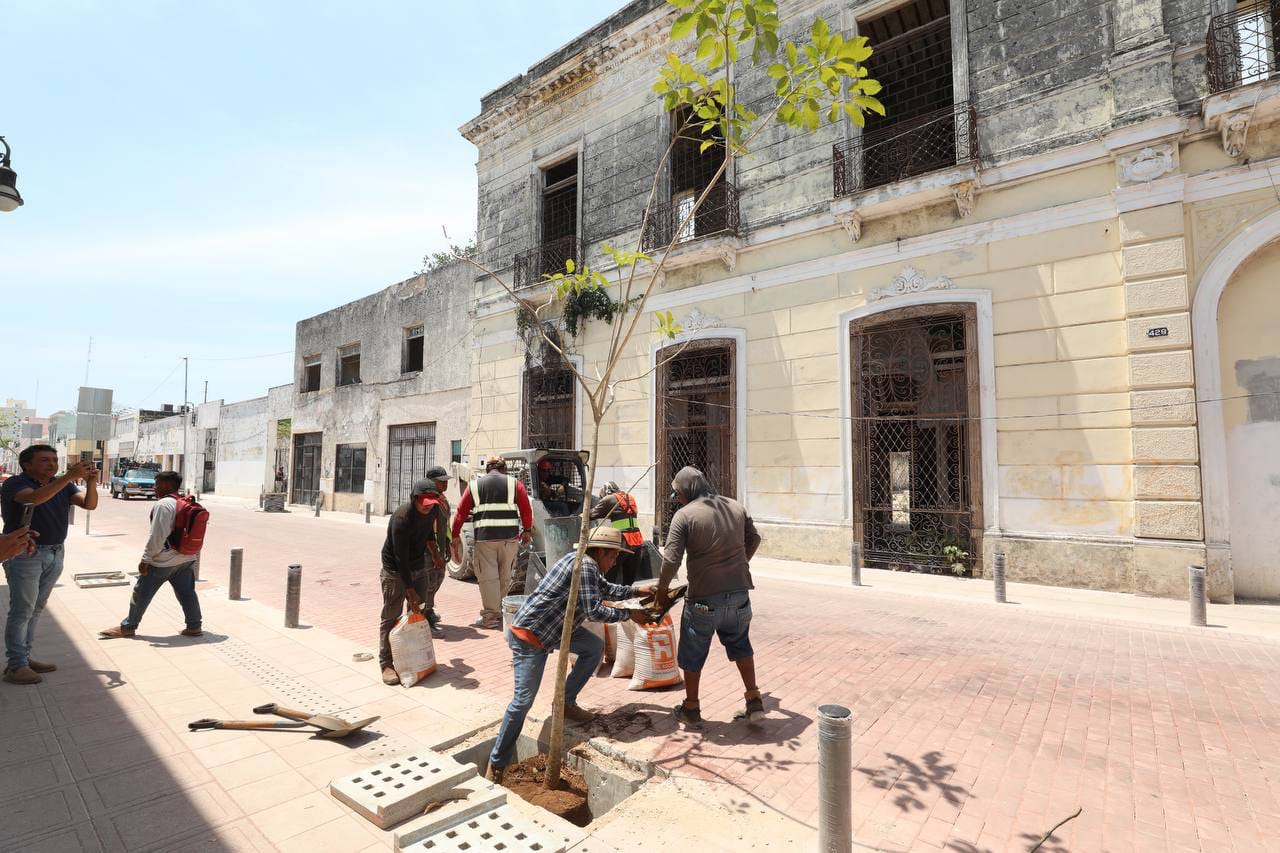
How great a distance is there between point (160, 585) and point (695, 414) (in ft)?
33.7

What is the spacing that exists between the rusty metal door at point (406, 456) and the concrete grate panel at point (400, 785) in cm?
1833

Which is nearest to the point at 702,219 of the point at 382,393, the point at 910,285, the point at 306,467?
the point at 910,285

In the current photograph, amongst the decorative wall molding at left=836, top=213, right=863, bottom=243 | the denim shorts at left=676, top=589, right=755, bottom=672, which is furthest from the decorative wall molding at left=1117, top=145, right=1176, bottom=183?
the denim shorts at left=676, top=589, right=755, bottom=672

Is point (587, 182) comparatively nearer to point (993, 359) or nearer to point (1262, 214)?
point (993, 359)

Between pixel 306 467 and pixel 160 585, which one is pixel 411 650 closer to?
pixel 160 585

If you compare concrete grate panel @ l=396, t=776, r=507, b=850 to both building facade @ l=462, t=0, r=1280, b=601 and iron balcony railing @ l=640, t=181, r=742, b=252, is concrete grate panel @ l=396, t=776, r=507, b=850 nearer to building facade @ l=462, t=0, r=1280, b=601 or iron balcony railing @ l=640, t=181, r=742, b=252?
building facade @ l=462, t=0, r=1280, b=601

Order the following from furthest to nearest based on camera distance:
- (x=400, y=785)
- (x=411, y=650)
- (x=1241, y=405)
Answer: (x=1241, y=405) → (x=411, y=650) → (x=400, y=785)

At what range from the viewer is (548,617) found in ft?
12.2

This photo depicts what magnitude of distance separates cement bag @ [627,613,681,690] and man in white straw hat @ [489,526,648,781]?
3.29 feet

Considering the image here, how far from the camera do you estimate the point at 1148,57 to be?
346 inches

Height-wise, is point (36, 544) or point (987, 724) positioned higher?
point (36, 544)

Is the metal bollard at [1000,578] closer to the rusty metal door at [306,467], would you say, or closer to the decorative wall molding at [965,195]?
the decorative wall molding at [965,195]

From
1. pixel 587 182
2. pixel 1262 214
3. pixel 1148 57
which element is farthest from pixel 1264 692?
pixel 587 182

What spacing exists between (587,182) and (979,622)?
1339 centimetres
